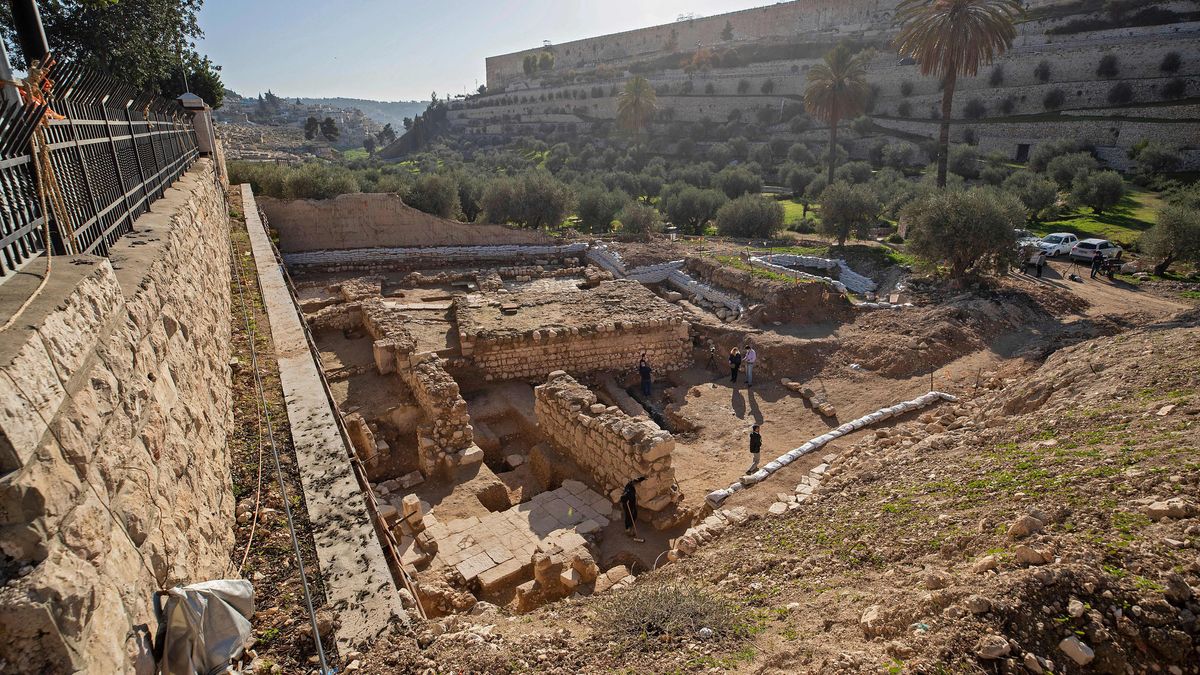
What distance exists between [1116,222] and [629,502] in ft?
102

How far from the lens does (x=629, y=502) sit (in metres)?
8.50

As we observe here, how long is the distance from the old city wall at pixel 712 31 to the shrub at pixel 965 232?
76959mm

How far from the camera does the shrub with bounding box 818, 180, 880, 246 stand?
967 inches

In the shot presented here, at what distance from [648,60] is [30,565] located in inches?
4216

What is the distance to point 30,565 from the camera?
2.19 meters

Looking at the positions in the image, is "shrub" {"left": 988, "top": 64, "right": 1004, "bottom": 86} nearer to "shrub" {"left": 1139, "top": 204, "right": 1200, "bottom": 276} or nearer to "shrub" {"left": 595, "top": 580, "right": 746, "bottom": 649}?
"shrub" {"left": 1139, "top": 204, "right": 1200, "bottom": 276}

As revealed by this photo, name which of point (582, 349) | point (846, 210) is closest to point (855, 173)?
point (846, 210)

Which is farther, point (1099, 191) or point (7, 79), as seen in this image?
point (1099, 191)

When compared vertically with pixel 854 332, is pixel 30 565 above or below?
above

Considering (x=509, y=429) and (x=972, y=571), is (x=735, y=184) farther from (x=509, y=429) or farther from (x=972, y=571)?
(x=972, y=571)

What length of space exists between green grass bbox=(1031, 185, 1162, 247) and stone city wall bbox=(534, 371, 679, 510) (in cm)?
2576

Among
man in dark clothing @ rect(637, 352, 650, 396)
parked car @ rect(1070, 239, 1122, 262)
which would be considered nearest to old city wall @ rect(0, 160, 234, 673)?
man in dark clothing @ rect(637, 352, 650, 396)

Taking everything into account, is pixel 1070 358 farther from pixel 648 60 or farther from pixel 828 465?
pixel 648 60

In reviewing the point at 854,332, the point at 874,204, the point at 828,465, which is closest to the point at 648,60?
the point at 874,204
